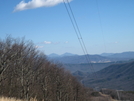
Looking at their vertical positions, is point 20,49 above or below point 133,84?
above

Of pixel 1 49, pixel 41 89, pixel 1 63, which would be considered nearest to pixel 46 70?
pixel 41 89

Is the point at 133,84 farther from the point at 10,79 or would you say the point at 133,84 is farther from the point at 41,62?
the point at 10,79

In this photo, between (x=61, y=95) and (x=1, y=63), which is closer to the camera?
(x=1, y=63)

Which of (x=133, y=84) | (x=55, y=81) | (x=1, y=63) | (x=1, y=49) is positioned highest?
(x=1, y=49)

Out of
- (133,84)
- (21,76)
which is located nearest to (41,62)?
(21,76)

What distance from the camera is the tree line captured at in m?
32.0

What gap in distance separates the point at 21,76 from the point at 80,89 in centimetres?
3066

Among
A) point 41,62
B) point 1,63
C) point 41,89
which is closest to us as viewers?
point 1,63

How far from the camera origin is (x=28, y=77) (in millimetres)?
35469

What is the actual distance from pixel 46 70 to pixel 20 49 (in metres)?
10.8

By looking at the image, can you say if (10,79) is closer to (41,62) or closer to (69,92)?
(41,62)

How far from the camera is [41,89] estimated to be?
4234 centimetres

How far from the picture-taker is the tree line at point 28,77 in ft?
105

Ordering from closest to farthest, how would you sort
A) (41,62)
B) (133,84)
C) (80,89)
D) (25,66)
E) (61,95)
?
(25,66), (41,62), (61,95), (80,89), (133,84)
